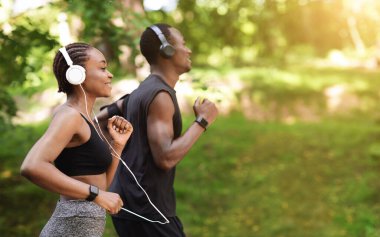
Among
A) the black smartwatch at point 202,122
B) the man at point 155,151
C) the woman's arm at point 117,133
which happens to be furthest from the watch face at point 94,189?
the black smartwatch at point 202,122

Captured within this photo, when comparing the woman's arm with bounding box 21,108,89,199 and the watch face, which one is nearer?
the woman's arm with bounding box 21,108,89,199

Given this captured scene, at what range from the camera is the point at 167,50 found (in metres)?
3.54

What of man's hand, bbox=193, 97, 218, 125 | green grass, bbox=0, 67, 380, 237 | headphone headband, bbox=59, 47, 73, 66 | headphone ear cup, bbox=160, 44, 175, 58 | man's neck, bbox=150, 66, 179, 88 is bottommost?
headphone headband, bbox=59, 47, 73, 66

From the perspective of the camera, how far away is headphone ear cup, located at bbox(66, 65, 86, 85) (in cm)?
261

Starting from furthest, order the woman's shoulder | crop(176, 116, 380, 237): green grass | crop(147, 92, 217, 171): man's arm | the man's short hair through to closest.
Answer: crop(176, 116, 380, 237): green grass, the man's short hair, crop(147, 92, 217, 171): man's arm, the woman's shoulder

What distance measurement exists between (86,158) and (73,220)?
29cm

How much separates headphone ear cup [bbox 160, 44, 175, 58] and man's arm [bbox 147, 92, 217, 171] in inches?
12.0

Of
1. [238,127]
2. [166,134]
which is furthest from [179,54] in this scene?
[238,127]

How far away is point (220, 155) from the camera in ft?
34.1

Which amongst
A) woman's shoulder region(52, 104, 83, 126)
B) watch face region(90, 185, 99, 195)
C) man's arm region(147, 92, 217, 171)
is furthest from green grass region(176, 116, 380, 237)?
woman's shoulder region(52, 104, 83, 126)

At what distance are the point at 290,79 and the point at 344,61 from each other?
235 inches

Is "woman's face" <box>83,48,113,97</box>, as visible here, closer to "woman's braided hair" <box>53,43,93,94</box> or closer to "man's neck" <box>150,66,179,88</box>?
"woman's braided hair" <box>53,43,93,94</box>

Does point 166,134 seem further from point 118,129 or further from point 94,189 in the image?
point 94,189

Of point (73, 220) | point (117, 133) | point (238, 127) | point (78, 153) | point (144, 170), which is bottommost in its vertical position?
point (73, 220)
